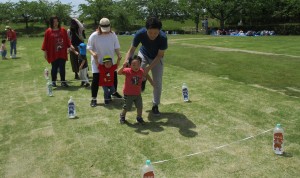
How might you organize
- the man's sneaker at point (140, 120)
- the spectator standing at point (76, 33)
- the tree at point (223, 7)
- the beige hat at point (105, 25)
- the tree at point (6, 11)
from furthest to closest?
1. the tree at point (6, 11)
2. the tree at point (223, 7)
3. the spectator standing at point (76, 33)
4. the beige hat at point (105, 25)
5. the man's sneaker at point (140, 120)

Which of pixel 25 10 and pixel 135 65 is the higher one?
pixel 25 10

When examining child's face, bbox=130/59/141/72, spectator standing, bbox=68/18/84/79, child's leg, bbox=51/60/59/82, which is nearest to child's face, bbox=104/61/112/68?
child's face, bbox=130/59/141/72

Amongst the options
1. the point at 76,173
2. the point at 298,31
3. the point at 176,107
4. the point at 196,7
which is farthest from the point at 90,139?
the point at 196,7

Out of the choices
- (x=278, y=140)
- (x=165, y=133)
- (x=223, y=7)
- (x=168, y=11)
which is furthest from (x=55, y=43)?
(x=168, y=11)

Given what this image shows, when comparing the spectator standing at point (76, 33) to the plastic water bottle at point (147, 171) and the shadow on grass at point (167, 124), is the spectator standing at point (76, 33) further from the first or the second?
the plastic water bottle at point (147, 171)

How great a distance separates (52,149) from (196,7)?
47726 millimetres

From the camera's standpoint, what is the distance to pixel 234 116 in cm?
650

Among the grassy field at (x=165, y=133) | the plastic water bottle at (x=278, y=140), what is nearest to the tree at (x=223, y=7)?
the grassy field at (x=165, y=133)

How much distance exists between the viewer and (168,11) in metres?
62.3

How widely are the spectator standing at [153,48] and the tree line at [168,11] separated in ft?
132

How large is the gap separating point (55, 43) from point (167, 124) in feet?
15.6

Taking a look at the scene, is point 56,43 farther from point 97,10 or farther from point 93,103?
point 97,10

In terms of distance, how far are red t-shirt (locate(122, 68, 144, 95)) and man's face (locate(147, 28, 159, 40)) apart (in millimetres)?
655

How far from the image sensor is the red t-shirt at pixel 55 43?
9305mm
